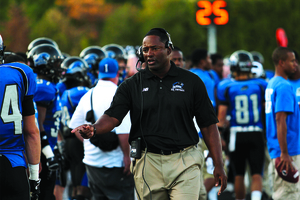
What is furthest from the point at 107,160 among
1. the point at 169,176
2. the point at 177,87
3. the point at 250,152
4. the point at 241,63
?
the point at 241,63

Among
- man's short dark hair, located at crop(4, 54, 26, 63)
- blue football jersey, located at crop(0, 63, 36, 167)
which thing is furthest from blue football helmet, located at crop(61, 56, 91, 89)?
blue football jersey, located at crop(0, 63, 36, 167)

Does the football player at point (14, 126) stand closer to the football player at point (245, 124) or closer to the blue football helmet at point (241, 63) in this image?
the football player at point (245, 124)

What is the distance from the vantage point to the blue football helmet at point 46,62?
5.68 metres

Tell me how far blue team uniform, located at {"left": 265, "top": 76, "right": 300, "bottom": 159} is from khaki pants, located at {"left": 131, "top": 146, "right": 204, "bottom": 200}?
1901mm

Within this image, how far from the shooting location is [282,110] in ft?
17.7

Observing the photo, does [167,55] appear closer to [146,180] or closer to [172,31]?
[146,180]

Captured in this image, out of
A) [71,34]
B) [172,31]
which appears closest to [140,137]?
[172,31]

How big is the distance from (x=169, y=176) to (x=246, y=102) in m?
3.38

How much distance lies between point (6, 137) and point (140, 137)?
114cm

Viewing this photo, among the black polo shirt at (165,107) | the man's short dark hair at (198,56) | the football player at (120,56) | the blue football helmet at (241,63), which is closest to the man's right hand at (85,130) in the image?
the black polo shirt at (165,107)

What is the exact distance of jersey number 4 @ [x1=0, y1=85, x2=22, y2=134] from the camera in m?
3.62

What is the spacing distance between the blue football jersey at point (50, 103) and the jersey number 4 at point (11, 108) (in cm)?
155

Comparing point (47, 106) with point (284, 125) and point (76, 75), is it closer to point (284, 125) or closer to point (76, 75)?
point (76, 75)

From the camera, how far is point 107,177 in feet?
18.0
